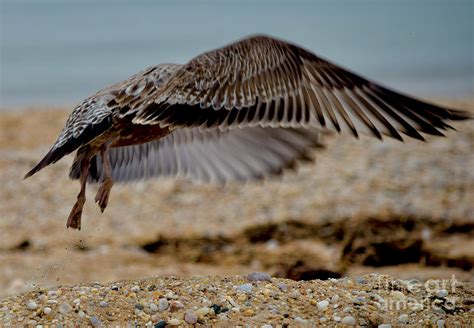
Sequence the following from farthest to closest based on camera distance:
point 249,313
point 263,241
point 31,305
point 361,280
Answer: point 263,241, point 361,280, point 31,305, point 249,313

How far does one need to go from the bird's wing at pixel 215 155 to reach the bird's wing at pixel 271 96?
0.64 meters

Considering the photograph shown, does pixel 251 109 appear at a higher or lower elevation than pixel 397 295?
higher

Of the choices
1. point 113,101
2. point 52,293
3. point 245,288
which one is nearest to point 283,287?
point 245,288

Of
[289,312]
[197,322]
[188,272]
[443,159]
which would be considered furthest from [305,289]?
[443,159]

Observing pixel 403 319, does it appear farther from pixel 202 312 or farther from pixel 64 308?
pixel 64 308

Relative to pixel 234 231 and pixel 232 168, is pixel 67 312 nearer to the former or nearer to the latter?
pixel 232 168

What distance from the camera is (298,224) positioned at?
837 cm

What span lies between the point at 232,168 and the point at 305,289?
5.08 ft

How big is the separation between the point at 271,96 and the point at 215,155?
116 centimetres

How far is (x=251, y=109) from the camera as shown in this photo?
569 cm

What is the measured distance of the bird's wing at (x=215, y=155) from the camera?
20.6ft

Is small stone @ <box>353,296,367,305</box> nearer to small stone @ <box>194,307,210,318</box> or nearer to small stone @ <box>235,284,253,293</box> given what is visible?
small stone @ <box>235,284,253,293</box>

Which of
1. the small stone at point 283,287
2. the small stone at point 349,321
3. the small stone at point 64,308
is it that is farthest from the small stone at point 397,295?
the small stone at point 64,308

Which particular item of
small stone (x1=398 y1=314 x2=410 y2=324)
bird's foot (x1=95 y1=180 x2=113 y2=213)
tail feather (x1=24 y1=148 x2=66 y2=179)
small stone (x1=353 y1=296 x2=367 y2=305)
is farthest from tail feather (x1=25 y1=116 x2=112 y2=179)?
small stone (x1=398 y1=314 x2=410 y2=324)
